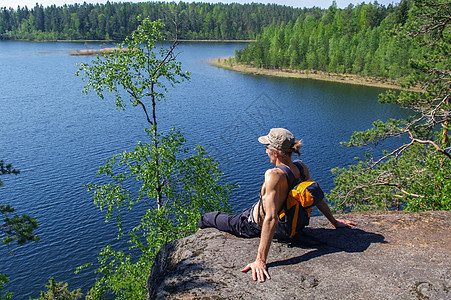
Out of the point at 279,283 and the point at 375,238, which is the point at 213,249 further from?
the point at 375,238

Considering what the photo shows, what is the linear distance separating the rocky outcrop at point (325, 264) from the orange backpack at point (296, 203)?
1.16ft

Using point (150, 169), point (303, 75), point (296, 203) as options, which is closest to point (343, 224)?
point (296, 203)

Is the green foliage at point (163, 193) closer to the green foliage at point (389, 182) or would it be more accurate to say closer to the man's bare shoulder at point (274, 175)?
the man's bare shoulder at point (274, 175)

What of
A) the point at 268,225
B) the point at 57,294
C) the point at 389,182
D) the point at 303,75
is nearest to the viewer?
the point at 268,225

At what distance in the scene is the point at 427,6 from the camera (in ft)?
57.1

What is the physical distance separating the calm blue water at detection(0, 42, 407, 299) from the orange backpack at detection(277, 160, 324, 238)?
20992mm

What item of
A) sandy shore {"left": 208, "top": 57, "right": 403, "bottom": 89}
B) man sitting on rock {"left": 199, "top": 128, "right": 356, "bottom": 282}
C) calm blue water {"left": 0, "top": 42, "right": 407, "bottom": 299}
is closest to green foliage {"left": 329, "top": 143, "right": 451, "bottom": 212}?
man sitting on rock {"left": 199, "top": 128, "right": 356, "bottom": 282}

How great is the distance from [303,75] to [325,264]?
107 m

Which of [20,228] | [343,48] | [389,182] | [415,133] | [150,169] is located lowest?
[20,228]

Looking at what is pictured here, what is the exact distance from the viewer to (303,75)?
108 meters

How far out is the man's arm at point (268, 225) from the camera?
5.60m

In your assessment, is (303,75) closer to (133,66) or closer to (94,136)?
(94,136)

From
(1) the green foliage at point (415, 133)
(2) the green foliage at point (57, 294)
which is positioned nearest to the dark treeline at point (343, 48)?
(1) the green foliage at point (415, 133)

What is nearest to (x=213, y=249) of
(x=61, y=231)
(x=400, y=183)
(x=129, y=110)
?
(x=400, y=183)
